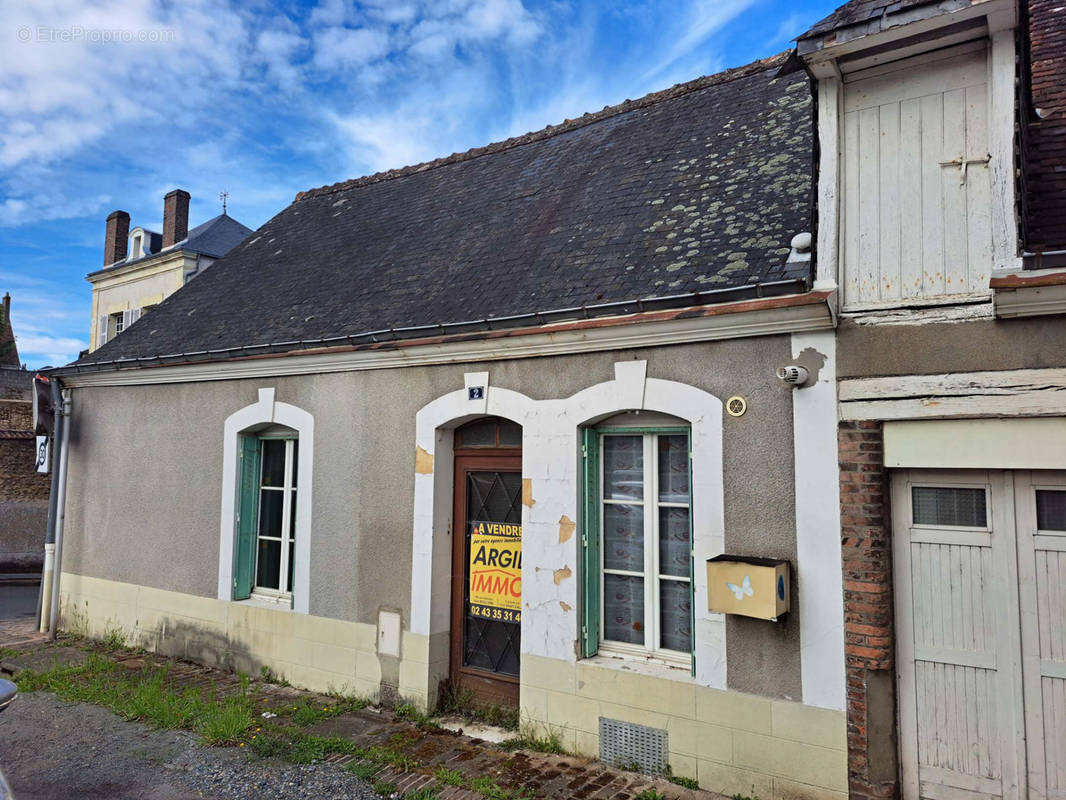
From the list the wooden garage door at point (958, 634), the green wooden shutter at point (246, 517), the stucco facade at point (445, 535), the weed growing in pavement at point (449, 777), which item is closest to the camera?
the wooden garage door at point (958, 634)

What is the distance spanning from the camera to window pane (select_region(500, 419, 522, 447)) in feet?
20.1

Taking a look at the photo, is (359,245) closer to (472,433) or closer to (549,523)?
(472,433)

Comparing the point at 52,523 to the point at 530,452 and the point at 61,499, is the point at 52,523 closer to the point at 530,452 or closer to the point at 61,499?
the point at 61,499

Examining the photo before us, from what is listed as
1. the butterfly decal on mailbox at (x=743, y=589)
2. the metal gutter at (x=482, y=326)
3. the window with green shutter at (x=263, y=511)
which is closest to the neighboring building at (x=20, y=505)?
the metal gutter at (x=482, y=326)

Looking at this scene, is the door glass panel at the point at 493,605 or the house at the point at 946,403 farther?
the door glass panel at the point at 493,605

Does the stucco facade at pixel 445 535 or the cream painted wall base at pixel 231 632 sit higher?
the stucco facade at pixel 445 535

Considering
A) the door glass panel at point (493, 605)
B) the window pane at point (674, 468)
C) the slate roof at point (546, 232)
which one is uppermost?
the slate roof at point (546, 232)

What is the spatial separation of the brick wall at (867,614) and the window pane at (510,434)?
262 centimetres

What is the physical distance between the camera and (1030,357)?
3994 mm

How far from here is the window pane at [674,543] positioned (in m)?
5.16

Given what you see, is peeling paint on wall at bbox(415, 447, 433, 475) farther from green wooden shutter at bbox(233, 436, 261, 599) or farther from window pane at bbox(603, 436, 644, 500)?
green wooden shutter at bbox(233, 436, 261, 599)

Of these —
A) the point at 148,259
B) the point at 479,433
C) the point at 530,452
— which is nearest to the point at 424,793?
the point at 530,452

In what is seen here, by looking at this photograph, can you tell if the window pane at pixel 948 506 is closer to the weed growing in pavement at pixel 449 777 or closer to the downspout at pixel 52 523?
the weed growing in pavement at pixel 449 777

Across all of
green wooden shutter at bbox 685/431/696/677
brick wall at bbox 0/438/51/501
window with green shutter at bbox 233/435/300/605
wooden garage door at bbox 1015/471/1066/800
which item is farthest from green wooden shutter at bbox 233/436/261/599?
brick wall at bbox 0/438/51/501
